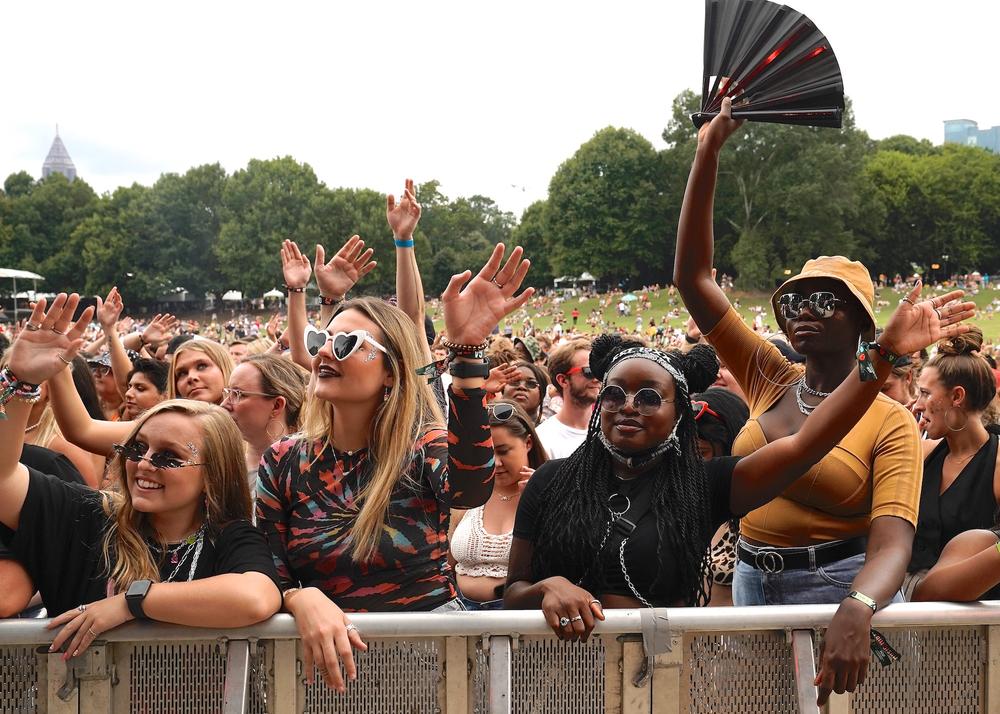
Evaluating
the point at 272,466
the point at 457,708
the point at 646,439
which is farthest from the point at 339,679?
the point at 646,439

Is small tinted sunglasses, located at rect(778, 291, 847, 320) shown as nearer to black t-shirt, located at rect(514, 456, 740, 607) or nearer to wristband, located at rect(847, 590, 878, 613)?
black t-shirt, located at rect(514, 456, 740, 607)

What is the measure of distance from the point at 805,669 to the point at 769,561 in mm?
607

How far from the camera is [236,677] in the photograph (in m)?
2.63

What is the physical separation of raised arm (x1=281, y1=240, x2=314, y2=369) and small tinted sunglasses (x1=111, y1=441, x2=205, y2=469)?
232cm

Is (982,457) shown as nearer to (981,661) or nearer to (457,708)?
(981,661)

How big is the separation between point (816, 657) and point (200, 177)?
96098 mm

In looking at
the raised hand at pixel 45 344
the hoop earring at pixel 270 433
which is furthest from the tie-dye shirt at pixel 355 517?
the hoop earring at pixel 270 433

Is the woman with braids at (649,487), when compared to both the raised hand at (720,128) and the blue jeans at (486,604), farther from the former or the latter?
the blue jeans at (486,604)

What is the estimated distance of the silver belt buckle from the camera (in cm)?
329

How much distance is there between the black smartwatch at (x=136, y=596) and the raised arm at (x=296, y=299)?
2.81 metres

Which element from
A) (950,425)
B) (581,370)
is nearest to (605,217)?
(581,370)

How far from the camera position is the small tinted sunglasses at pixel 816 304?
11.2ft

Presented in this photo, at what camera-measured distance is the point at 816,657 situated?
2.79m

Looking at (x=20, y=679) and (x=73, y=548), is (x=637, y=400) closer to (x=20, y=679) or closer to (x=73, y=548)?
(x=73, y=548)
